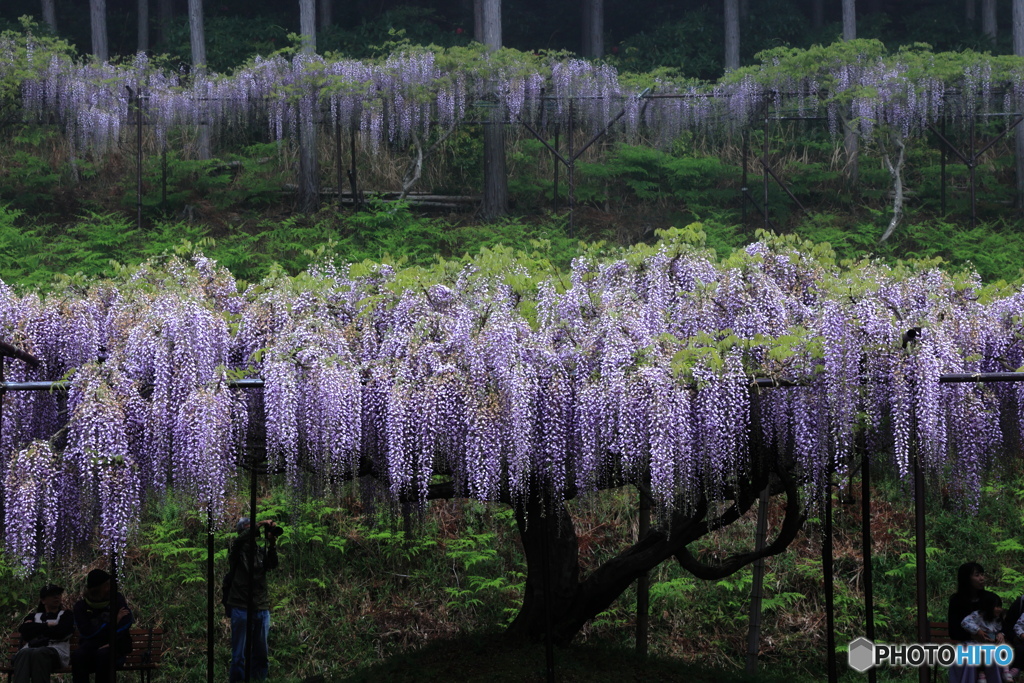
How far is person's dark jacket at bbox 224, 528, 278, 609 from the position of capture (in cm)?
789

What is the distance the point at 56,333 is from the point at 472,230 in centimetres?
868

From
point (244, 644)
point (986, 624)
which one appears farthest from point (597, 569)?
point (244, 644)

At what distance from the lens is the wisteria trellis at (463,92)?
1511 centimetres

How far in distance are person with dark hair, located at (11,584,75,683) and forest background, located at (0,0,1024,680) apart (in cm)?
118

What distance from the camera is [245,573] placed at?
8055 mm

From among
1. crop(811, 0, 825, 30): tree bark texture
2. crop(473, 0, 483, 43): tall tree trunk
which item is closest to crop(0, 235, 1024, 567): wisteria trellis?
crop(473, 0, 483, 43): tall tree trunk

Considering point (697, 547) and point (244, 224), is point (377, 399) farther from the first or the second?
point (244, 224)

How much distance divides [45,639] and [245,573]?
1.48 metres

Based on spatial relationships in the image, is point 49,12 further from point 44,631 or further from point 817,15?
point 44,631

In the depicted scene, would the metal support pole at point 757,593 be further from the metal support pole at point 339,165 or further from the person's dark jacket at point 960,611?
the metal support pole at point 339,165

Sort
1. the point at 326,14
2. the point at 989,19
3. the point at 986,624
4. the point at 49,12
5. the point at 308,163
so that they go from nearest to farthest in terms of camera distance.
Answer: the point at 986,624 < the point at 308,163 < the point at 989,19 < the point at 49,12 < the point at 326,14

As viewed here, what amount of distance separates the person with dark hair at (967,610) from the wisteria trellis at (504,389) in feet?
1.95

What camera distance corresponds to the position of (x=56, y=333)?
7086 mm

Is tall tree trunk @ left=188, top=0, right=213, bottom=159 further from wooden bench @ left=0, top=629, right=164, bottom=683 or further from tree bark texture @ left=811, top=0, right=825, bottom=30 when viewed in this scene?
tree bark texture @ left=811, top=0, right=825, bottom=30
